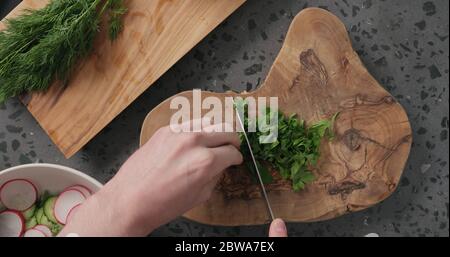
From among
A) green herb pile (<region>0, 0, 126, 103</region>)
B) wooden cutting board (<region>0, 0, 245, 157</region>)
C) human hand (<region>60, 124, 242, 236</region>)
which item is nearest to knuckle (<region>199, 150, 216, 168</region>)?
human hand (<region>60, 124, 242, 236</region>)

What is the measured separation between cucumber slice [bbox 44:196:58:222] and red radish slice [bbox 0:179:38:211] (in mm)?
45

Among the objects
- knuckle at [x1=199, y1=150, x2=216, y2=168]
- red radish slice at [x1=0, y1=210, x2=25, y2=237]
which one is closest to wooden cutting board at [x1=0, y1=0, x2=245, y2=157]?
red radish slice at [x1=0, y1=210, x2=25, y2=237]

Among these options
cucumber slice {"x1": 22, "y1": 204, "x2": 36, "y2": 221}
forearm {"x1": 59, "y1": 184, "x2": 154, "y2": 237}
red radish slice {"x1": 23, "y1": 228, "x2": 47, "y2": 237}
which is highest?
forearm {"x1": 59, "y1": 184, "x2": 154, "y2": 237}

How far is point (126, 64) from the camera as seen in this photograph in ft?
5.11

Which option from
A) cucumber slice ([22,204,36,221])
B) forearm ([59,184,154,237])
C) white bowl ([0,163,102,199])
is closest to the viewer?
forearm ([59,184,154,237])

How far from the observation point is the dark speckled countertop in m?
1.64

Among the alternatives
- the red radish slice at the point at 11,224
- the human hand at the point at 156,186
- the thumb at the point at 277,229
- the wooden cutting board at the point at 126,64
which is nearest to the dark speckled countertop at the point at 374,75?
the wooden cutting board at the point at 126,64

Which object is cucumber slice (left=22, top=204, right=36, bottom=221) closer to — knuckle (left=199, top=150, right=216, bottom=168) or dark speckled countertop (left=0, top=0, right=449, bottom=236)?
dark speckled countertop (left=0, top=0, right=449, bottom=236)

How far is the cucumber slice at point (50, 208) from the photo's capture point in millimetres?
1531

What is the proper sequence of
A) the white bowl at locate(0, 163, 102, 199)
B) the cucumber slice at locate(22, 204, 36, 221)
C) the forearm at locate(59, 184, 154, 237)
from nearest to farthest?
the forearm at locate(59, 184, 154, 237)
the white bowl at locate(0, 163, 102, 199)
the cucumber slice at locate(22, 204, 36, 221)

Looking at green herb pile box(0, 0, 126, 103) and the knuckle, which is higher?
green herb pile box(0, 0, 126, 103)

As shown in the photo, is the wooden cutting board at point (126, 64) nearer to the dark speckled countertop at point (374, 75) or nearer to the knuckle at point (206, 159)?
the dark speckled countertop at point (374, 75)

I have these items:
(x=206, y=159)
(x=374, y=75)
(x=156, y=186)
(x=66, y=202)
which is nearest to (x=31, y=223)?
(x=66, y=202)

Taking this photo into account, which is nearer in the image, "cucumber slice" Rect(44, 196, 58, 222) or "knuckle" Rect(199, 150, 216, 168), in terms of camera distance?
"knuckle" Rect(199, 150, 216, 168)
